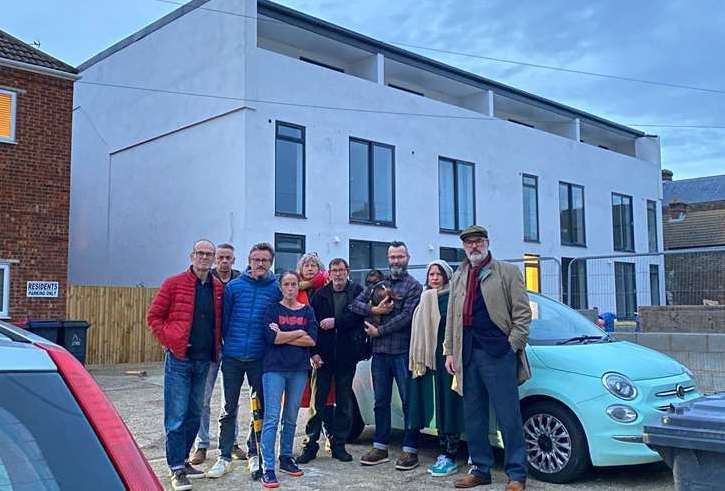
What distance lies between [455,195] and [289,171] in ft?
19.8

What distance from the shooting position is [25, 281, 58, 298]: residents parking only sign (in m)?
14.1

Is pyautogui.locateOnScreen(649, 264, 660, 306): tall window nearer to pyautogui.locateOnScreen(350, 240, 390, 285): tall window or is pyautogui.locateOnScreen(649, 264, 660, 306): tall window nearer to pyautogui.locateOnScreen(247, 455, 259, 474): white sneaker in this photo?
pyautogui.locateOnScreen(247, 455, 259, 474): white sneaker

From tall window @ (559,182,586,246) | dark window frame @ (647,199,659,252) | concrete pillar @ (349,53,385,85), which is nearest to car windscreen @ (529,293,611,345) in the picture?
concrete pillar @ (349,53,385,85)

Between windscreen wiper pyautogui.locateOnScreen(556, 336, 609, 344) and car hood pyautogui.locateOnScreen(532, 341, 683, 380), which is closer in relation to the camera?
car hood pyautogui.locateOnScreen(532, 341, 683, 380)

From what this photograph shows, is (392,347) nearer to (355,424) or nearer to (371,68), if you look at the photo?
(355,424)

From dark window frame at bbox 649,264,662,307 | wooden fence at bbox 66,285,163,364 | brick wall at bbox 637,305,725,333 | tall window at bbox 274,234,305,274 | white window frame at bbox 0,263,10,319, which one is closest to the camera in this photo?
brick wall at bbox 637,305,725,333

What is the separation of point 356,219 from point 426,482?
12.5 m

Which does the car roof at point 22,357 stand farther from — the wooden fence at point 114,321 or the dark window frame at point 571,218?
the dark window frame at point 571,218

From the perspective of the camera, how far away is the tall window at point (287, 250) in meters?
16.4

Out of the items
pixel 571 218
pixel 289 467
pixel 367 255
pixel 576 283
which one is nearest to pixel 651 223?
pixel 571 218

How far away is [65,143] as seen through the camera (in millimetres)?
14703

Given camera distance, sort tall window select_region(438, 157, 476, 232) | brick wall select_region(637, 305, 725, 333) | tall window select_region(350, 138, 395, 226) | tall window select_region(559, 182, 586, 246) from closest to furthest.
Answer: brick wall select_region(637, 305, 725, 333), tall window select_region(350, 138, 395, 226), tall window select_region(438, 157, 476, 232), tall window select_region(559, 182, 586, 246)

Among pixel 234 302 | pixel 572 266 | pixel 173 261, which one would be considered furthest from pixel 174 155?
pixel 234 302

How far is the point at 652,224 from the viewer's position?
29422 millimetres
